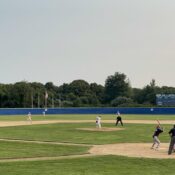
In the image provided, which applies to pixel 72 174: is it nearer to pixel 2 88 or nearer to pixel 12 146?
pixel 12 146

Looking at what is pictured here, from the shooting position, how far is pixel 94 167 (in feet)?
69.5

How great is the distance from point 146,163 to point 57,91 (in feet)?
543

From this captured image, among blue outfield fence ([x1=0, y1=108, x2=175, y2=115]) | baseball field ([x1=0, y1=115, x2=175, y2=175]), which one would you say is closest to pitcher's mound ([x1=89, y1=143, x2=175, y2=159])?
baseball field ([x1=0, y1=115, x2=175, y2=175])

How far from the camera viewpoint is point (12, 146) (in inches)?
1199

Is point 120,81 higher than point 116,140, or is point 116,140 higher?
point 120,81

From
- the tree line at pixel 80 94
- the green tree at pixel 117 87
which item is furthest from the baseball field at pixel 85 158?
the green tree at pixel 117 87

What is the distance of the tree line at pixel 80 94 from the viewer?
14188cm

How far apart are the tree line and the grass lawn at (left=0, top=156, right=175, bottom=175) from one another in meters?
102

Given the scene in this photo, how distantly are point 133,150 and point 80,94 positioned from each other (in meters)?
154

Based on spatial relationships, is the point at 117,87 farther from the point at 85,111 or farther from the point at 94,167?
the point at 94,167

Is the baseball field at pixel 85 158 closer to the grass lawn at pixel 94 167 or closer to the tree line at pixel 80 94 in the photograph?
the grass lawn at pixel 94 167

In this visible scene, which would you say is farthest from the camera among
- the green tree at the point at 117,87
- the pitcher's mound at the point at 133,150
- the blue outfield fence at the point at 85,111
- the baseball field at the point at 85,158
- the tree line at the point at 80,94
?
the green tree at the point at 117,87

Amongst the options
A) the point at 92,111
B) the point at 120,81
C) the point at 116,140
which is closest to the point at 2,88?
the point at 92,111

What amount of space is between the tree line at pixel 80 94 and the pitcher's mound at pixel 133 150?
307 feet
